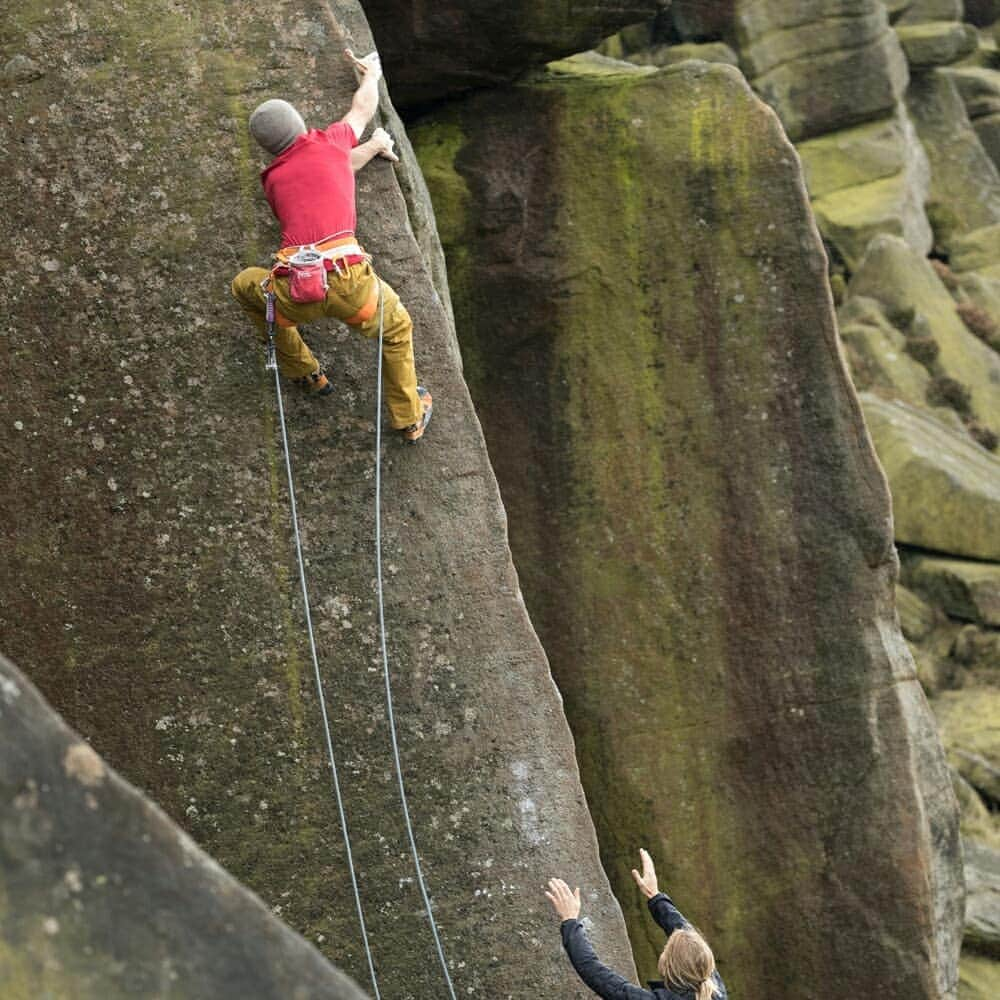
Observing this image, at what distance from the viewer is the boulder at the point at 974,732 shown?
15.4 metres

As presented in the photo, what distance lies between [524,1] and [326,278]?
4056 mm

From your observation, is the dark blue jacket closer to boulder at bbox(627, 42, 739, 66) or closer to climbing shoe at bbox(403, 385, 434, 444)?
climbing shoe at bbox(403, 385, 434, 444)

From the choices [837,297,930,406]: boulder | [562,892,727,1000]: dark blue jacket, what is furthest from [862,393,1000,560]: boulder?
[562,892,727,1000]: dark blue jacket

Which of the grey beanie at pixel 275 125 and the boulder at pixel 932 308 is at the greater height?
the grey beanie at pixel 275 125

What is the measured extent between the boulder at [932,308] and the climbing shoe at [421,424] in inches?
546

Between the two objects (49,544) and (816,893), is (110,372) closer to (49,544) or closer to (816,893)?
(49,544)

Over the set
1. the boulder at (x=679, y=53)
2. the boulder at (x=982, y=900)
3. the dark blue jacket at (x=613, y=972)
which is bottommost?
the boulder at (x=982, y=900)

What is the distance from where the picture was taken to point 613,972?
5.80 metres

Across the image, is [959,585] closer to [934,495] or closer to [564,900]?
[934,495]

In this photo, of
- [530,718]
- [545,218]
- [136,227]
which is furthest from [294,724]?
[545,218]

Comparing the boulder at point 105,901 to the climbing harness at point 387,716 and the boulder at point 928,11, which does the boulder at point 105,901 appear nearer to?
the climbing harness at point 387,716

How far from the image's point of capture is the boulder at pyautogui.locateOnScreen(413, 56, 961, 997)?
9.74 m

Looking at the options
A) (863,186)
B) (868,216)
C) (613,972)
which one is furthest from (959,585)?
(613,972)

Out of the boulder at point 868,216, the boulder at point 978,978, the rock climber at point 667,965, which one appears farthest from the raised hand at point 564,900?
the boulder at point 868,216
